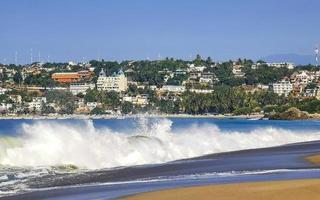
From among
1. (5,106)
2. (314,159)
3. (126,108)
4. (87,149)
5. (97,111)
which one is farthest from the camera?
(126,108)

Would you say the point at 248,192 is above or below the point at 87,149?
above

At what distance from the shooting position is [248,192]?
16547 millimetres

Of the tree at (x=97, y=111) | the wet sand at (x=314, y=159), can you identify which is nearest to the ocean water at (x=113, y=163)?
the wet sand at (x=314, y=159)

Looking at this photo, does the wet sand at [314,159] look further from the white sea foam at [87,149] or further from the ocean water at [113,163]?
the white sea foam at [87,149]

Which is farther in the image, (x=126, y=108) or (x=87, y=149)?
(x=126, y=108)

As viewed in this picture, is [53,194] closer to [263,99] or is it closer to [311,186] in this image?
[311,186]

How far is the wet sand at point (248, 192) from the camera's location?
15.9 m

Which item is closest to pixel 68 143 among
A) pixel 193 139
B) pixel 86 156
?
pixel 86 156

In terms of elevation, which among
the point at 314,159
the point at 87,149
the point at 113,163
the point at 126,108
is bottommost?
the point at 126,108

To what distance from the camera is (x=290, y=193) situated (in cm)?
1608

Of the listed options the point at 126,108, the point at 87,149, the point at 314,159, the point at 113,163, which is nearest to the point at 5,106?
the point at 126,108

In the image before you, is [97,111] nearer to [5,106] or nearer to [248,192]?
[5,106]

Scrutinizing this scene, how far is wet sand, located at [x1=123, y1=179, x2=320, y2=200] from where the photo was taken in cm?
1587

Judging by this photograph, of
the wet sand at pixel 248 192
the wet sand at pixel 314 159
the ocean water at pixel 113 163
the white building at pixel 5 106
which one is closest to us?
the wet sand at pixel 248 192
